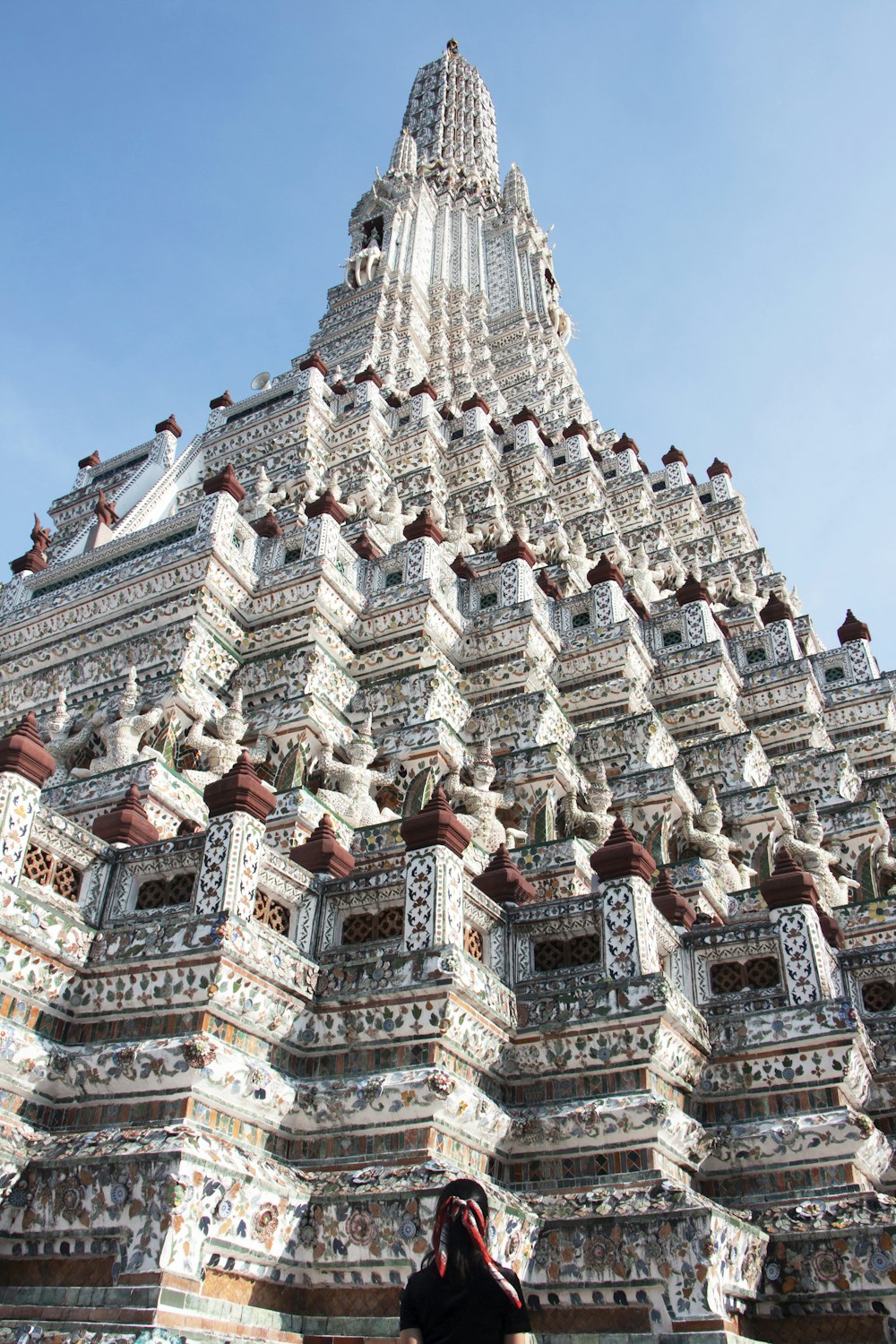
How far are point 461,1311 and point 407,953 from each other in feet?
12.3

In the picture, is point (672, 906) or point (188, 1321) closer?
point (188, 1321)

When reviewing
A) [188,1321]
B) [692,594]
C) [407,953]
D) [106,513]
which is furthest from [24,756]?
[106,513]

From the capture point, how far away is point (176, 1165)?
581 cm

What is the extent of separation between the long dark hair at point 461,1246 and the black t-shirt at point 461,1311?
0.02 m

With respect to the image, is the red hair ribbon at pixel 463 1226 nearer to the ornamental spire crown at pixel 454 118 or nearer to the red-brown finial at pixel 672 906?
the red-brown finial at pixel 672 906

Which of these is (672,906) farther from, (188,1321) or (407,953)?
(188,1321)

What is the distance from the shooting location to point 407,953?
7.50m

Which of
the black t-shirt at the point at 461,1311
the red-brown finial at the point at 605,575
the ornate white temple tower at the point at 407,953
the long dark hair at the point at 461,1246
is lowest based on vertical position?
the black t-shirt at the point at 461,1311

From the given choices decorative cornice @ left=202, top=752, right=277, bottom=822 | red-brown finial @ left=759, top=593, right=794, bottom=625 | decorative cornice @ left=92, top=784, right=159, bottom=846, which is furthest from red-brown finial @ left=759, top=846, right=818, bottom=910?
red-brown finial @ left=759, top=593, right=794, bottom=625

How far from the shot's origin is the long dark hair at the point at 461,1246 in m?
3.85

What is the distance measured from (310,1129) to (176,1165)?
1531 millimetres

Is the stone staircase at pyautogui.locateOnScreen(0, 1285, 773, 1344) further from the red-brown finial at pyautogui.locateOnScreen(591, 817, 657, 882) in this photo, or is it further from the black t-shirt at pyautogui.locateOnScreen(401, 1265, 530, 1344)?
the red-brown finial at pyautogui.locateOnScreen(591, 817, 657, 882)

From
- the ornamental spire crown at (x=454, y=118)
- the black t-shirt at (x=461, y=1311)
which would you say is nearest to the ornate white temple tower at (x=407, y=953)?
the black t-shirt at (x=461, y=1311)

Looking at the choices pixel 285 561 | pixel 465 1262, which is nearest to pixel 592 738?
pixel 285 561
